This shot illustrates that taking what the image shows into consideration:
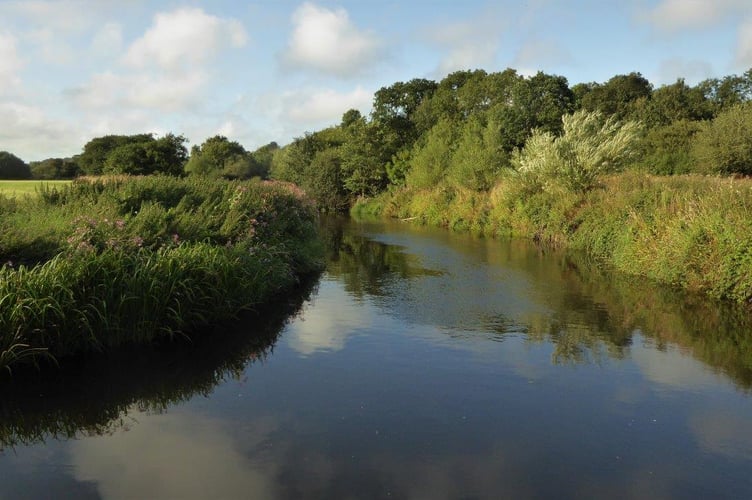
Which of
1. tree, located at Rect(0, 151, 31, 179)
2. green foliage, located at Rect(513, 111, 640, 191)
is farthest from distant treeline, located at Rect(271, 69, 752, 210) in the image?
tree, located at Rect(0, 151, 31, 179)

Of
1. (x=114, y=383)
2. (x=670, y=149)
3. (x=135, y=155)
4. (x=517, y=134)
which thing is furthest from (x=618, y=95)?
(x=114, y=383)

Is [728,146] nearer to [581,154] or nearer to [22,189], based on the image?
[581,154]

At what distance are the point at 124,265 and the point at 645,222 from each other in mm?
15416

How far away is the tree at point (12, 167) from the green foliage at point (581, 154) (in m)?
42.1

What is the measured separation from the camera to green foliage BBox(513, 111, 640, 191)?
26.4 meters

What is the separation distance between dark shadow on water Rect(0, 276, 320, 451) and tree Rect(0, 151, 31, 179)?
150 ft

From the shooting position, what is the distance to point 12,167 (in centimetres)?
4772

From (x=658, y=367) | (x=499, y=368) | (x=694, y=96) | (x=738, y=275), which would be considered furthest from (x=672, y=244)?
(x=694, y=96)

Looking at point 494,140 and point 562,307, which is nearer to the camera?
point 562,307

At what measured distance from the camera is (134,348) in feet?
30.7

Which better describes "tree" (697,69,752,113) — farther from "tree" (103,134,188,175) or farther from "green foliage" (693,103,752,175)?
"tree" (103,134,188,175)

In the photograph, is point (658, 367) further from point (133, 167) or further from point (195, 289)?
point (133, 167)

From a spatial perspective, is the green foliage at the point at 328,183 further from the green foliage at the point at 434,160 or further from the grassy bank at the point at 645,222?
the grassy bank at the point at 645,222

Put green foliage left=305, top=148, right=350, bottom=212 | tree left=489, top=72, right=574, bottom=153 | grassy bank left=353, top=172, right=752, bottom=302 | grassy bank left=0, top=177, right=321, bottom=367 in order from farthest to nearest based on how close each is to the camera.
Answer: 1. green foliage left=305, top=148, right=350, bottom=212
2. tree left=489, top=72, right=574, bottom=153
3. grassy bank left=353, top=172, right=752, bottom=302
4. grassy bank left=0, top=177, right=321, bottom=367
